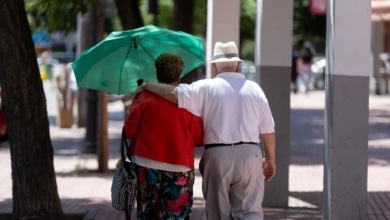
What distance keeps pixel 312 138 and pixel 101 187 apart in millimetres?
8113

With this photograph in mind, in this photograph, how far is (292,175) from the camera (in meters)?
14.9

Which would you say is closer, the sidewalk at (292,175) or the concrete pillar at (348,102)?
the concrete pillar at (348,102)

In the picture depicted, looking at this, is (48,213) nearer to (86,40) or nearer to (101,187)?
(101,187)

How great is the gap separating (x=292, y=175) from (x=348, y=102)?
6.18 metres

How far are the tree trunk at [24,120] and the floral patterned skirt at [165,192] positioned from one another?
2633 mm

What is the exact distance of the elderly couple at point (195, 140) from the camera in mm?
7391

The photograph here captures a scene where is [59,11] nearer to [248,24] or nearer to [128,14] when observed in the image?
[128,14]

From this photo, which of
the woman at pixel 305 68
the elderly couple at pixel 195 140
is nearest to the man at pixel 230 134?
the elderly couple at pixel 195 140

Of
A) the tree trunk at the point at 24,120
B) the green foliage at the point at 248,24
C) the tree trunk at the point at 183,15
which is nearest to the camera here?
the tree trunk at the point at 24,120

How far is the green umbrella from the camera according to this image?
27.6ft

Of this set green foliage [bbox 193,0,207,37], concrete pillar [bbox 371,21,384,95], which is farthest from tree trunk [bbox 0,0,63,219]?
concrete pillar [bbox 371,21,384,95]

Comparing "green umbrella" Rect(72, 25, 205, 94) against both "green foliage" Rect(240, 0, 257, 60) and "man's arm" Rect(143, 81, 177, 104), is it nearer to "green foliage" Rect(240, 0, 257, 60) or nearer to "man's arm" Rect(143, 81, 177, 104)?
"man's arm" Rect(143, 81, 177, 104)

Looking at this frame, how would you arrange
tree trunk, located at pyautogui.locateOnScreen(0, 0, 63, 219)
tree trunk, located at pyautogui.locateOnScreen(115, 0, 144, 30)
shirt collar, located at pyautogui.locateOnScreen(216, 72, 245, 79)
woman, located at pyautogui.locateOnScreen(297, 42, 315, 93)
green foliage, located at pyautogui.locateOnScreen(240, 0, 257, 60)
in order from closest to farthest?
1. shirt collar, located at pyautogui.locateOnScreen(216, 72, 245, 79)
2. tree trunk, located at pyautogui.locateOnScreen(0, 0, 63, 219)
3. tree trunk, located at pyautogui.locateOnScreen(115, 0, 144, 30)
4. woman, located at pyautogui.locateOnScreen(297, 42, 315, 93)
5. green foliage, located at pyautogui.locateOnScreen(240, 0, 257, 60)

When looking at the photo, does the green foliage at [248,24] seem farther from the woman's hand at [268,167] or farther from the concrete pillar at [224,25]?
the woman's hand at [268,167]
